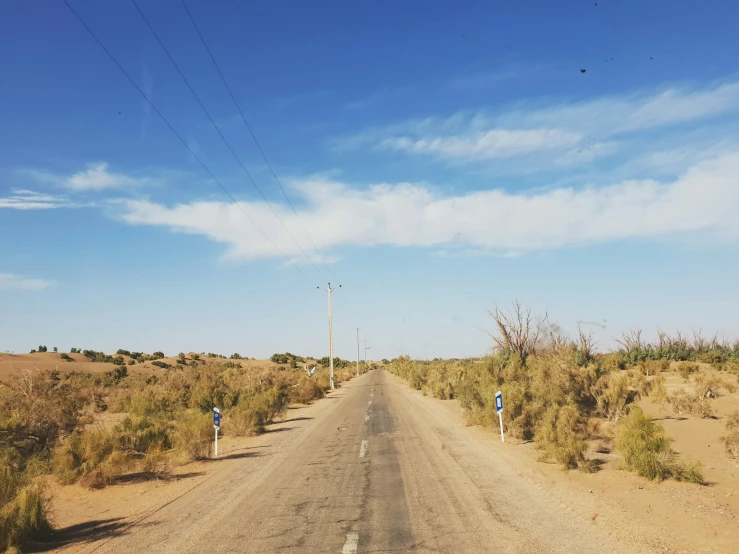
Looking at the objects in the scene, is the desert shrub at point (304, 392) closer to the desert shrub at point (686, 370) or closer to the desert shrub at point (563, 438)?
the desert shrub at point (563, 438)

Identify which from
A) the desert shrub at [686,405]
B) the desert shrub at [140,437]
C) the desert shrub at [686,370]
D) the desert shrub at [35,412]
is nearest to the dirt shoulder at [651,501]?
the desert shrub at [686,405]

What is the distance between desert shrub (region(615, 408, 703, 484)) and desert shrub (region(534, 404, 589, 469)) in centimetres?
91

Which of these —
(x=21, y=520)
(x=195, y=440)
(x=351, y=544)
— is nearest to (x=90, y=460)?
(x=195, y=440)

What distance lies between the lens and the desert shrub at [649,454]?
9523 millimetres

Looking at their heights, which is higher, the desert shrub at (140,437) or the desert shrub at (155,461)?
the desert shrub at (140,437)

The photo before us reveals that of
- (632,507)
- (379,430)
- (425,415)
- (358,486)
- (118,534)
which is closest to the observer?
(118,534)

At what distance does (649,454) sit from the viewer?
988 cm

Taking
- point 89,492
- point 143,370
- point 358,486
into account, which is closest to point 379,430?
point 358,486

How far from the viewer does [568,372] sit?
1995 centimetres

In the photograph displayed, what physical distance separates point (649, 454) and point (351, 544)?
7003 millimetres

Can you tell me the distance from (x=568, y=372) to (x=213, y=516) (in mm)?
16227

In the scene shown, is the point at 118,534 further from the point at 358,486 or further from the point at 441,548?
the point at 441,548

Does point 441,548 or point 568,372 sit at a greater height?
point 568,372

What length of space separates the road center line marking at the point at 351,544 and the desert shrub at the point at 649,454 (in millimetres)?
6569
